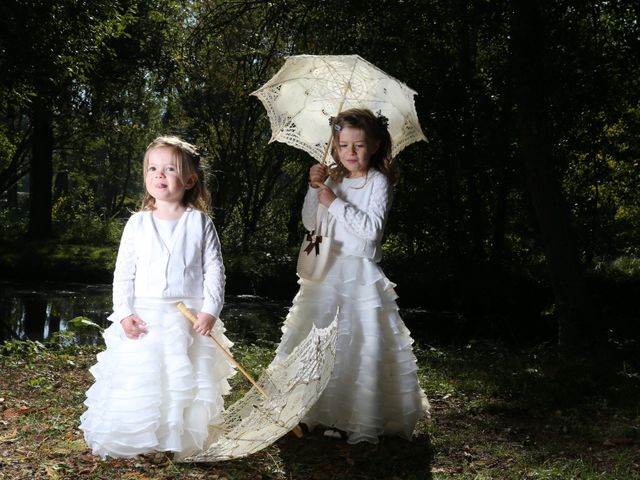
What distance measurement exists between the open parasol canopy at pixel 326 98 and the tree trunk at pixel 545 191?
2833 millimetres

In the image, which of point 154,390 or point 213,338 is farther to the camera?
point 213,338

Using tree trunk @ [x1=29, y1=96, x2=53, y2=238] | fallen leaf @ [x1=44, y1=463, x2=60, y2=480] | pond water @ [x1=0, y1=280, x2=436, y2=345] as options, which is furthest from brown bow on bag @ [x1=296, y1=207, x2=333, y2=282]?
tree trunk @ [x1=29, y1=96, x2=53, y2=238]

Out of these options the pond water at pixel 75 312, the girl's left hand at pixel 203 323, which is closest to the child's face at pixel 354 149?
the girl's left hand at pixel 203 323

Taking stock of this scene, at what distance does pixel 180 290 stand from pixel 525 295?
8.09m

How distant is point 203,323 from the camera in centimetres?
363

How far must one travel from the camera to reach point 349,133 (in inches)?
161

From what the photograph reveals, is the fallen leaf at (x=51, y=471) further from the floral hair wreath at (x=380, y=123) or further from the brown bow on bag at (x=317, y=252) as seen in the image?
the floral hair wreath at (x=380, y=123)

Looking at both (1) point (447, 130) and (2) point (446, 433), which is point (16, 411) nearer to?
(2) point (446, 433)

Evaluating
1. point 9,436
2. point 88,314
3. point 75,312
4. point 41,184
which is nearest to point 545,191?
point 9,436

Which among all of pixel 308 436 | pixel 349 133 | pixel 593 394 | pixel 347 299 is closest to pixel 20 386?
pixel 308 436

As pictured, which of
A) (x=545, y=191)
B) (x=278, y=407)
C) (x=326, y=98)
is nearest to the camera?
(x=278, y=407)

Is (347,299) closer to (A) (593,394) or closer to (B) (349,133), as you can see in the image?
(B) (349,133)

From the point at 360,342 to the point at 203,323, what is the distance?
892 millimetres

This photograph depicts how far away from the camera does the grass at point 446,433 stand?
12.3ft
